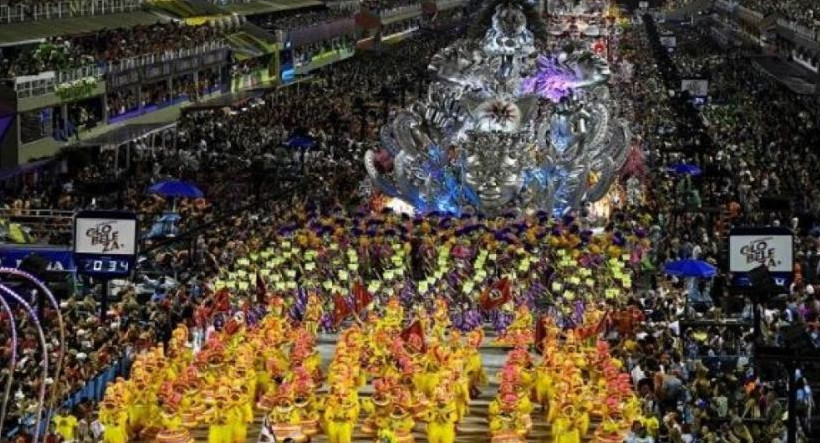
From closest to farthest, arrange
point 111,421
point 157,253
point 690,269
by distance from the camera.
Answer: point 111,421
point 690,269
point 157,253

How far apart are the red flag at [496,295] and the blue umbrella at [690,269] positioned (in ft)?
9.44

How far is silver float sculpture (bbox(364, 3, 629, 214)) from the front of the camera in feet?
137

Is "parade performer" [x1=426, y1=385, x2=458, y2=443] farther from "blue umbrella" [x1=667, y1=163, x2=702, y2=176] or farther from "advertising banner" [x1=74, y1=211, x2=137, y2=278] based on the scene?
"blue umbrella" [x1=667, y1=163, x2=702, y2=176]

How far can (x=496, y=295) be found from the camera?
3112cm

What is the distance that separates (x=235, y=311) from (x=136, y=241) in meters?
2.38

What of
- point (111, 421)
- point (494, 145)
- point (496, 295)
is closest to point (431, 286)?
point (496, 295)

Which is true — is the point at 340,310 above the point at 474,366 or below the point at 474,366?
below

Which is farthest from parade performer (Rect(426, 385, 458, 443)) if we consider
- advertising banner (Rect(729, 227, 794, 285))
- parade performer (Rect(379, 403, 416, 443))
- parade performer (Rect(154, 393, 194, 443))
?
advertising banner (Rect(729, 227, 794, 285))

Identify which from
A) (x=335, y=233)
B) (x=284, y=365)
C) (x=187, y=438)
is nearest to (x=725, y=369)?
(x=284, y=365)

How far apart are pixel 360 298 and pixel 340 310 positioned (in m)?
0.42

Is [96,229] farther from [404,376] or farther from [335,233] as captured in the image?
[404,376]

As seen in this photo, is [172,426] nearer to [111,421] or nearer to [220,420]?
[220,420]

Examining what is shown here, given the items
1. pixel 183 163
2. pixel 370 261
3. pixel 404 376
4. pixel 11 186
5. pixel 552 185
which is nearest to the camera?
pixel 404 376

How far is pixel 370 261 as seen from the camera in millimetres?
33594
